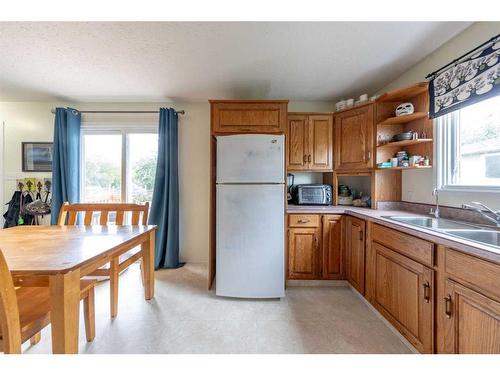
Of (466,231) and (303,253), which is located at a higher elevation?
(466,231)

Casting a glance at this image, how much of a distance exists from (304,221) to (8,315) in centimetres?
210

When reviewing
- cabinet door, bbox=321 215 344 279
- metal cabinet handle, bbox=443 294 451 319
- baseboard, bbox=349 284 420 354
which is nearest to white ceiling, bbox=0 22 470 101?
cabinet door, bbox=321 215 344 279

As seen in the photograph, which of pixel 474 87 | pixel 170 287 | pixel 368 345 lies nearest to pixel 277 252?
pixel 368 345

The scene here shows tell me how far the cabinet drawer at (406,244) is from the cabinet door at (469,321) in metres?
0.16

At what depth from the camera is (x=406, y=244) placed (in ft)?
4.50

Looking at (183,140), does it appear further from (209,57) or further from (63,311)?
(63,311)

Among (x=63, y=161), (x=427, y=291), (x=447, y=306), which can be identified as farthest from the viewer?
(x=63, y=161)

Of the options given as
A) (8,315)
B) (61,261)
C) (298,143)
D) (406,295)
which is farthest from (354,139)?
(8,315)

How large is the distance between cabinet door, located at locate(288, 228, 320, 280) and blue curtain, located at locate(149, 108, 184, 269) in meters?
1.54

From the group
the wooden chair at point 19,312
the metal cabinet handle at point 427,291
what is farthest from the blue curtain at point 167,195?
the metal cabinet handle at point 427,291

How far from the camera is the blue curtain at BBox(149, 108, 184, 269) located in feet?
8.86

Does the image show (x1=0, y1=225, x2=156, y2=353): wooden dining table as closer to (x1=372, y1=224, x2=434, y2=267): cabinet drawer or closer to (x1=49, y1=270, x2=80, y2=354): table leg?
(x1=49, y1=270, x2=80, y2=354): table leg

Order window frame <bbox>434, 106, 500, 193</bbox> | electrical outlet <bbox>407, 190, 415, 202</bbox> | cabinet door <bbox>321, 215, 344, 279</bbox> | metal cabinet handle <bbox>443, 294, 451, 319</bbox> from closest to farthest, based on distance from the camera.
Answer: metal cabinet handle <bbox>443, 294, 451, 319</bbox> → window frame <bbox>434, 106, 500, 193</bbox> → electrical outlet <bbox>407, 190, 415, 202</bbox> → cabinet door <bbox>321, 215, 344, 279</bbox>

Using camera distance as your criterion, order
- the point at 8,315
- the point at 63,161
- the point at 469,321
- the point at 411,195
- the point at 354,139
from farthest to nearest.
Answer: the point at 63,161 < the point at 354,139 < the point at 411,195 < the point at 469,321 < the point at 8,315
